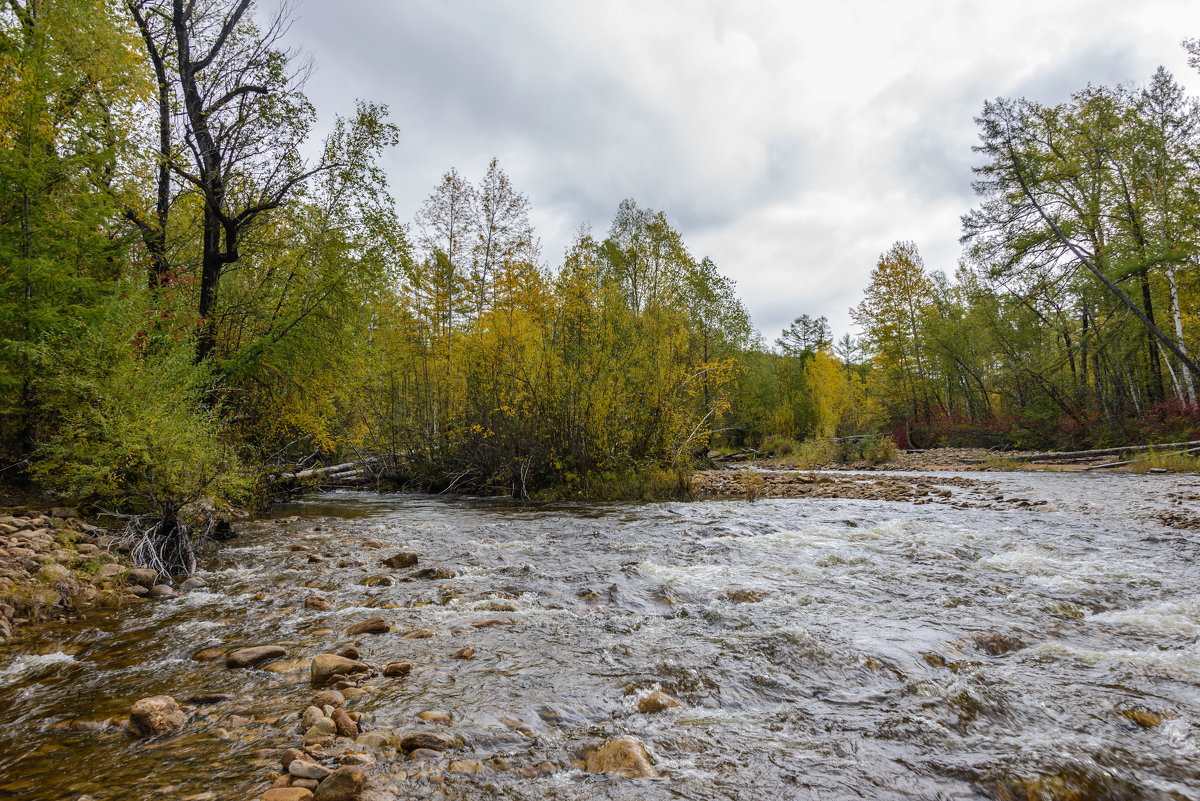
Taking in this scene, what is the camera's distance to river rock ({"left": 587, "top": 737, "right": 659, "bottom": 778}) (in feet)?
6.93

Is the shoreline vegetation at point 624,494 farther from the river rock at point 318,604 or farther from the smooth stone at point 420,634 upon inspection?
the smooth stone at point 420,634

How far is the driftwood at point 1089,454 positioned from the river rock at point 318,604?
20130mm

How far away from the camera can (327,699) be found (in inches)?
Result: 107

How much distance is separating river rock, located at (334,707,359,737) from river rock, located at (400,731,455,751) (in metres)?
0.26

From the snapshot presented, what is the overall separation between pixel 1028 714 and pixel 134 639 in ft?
18.5

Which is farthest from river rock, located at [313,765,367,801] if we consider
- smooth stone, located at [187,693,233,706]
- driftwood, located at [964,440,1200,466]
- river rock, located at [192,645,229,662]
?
driftwood, located at [964,440,1200,466]

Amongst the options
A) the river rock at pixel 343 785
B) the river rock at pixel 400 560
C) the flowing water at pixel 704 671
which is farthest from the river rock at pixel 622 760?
the river rock at pixel 400 560

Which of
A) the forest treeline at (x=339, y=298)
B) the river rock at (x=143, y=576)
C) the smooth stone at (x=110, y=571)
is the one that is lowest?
the river rock at (x=143, y=576)

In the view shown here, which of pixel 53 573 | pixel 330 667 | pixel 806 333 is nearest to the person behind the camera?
pixel 330 667

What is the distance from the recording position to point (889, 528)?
751cm

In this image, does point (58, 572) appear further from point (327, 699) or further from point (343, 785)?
point (343, 785)

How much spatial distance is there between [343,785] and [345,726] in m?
0.58

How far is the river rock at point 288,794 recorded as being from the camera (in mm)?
1849

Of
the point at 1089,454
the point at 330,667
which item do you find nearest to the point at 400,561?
the point at 330,667
